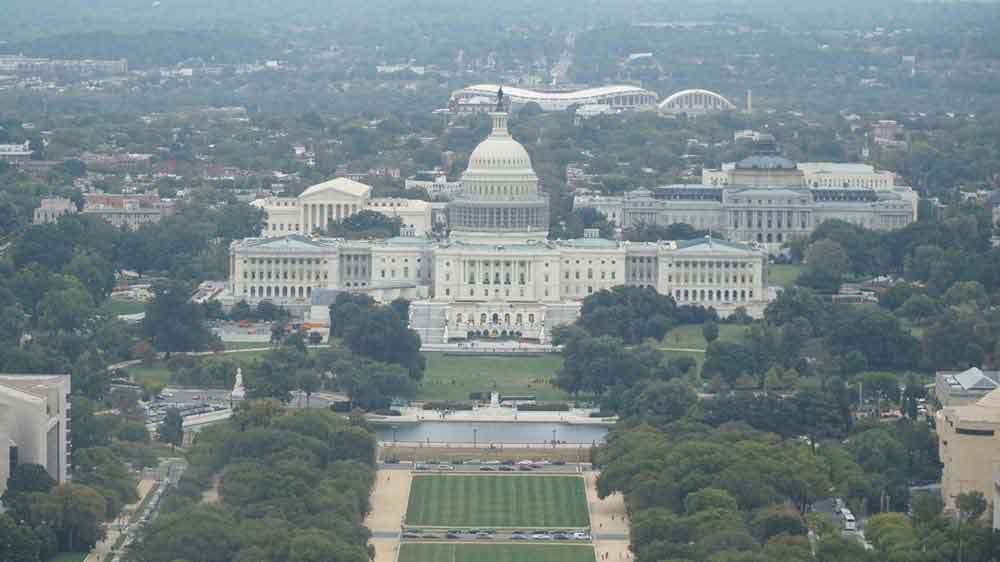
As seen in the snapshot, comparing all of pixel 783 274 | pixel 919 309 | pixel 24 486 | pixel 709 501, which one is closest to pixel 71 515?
pixel 24 486

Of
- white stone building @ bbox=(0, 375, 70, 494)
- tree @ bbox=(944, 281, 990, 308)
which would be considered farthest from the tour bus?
tree @ bbox=(944, 281, 990, 308)

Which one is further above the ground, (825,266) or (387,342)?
(825,266)

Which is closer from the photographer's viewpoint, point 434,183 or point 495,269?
point 495,269

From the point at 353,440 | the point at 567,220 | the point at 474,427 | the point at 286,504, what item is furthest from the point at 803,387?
the point at 567,220

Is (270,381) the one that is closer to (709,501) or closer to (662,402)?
(662,402)

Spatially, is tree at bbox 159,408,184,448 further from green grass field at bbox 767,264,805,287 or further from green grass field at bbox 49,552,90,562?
green grass field at bbox 767,264,805,287

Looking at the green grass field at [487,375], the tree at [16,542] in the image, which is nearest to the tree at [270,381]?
the green grass field at [487,375]

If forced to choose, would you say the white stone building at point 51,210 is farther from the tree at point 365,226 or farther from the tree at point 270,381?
the tree at point 270,381
